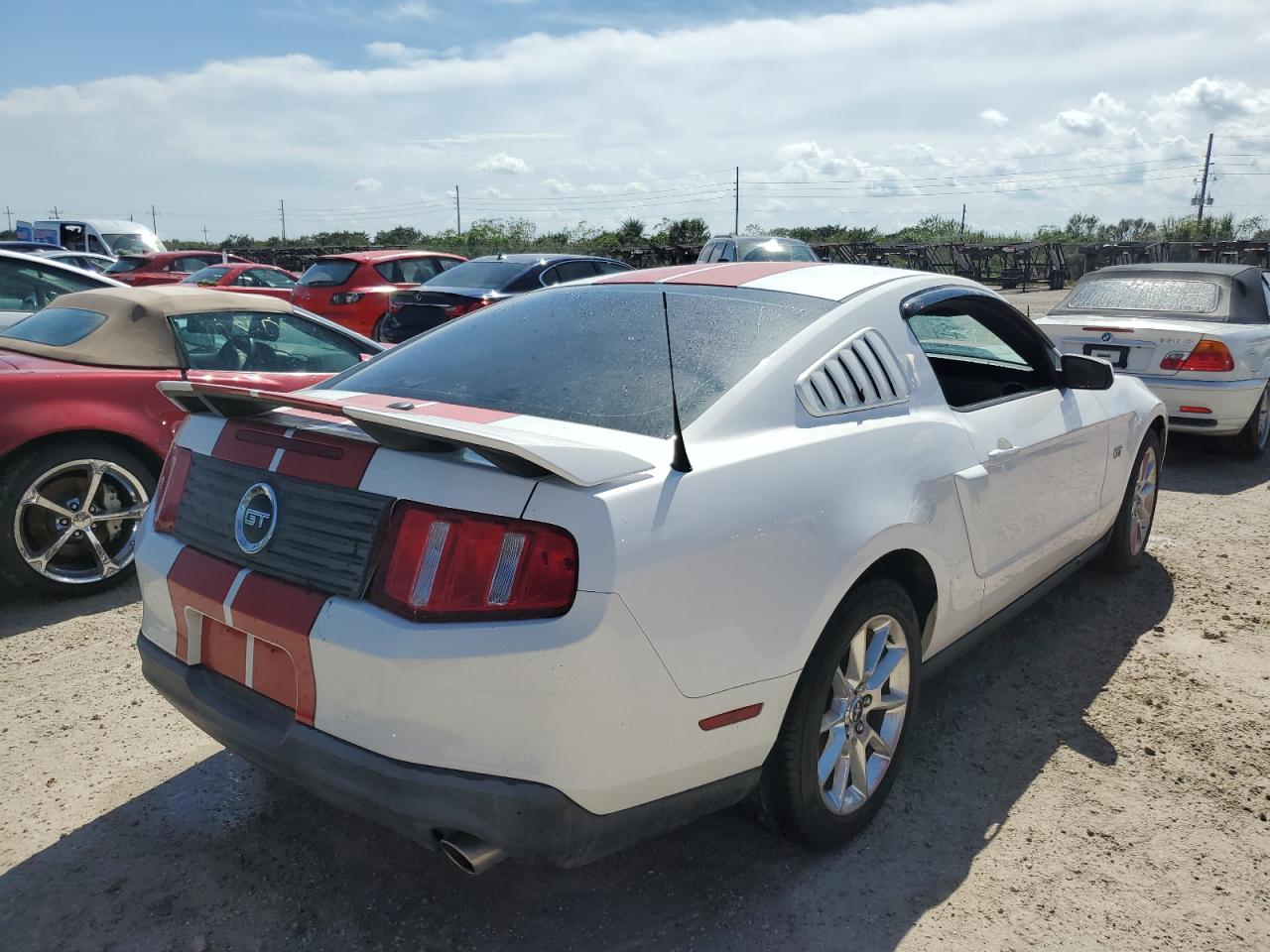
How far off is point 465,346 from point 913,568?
150 cm

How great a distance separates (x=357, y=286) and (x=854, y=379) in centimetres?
1069

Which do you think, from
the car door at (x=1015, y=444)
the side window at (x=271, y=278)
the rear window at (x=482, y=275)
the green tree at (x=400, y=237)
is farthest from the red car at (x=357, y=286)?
the green tree at (x=400, y=237)

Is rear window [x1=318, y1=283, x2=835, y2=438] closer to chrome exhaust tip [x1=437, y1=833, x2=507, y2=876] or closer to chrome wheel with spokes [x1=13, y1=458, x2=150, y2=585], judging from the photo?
chrome exhaust tip [x1=437, y1=833, x2=507, y2=876]

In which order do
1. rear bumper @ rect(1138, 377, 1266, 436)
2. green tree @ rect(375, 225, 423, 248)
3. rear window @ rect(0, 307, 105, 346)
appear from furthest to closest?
green tree @ rect(375, 225, 423, 248) < rear bumper @ rect(1138, 377, 1266, 436) < rear window @ rect(0, 307, 105, 346)

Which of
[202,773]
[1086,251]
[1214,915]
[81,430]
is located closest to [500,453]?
[202,773]

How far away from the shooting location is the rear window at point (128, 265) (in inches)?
747

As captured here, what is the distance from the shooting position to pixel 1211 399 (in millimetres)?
7012

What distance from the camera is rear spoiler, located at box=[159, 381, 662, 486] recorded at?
194 centimetres

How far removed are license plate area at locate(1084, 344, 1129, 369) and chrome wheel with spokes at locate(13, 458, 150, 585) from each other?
633 cm

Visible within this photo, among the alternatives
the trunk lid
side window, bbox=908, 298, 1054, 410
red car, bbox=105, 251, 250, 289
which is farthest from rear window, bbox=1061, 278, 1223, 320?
red car, bbox=105, 251, 250, 289

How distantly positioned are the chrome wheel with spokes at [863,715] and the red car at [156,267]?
59.4ft

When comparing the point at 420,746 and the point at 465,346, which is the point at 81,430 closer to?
the point at 465,346

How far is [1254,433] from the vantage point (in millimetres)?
7473

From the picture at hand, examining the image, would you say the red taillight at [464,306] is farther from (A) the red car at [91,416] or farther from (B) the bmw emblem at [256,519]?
(B) the bmw emblem at [256,519]
